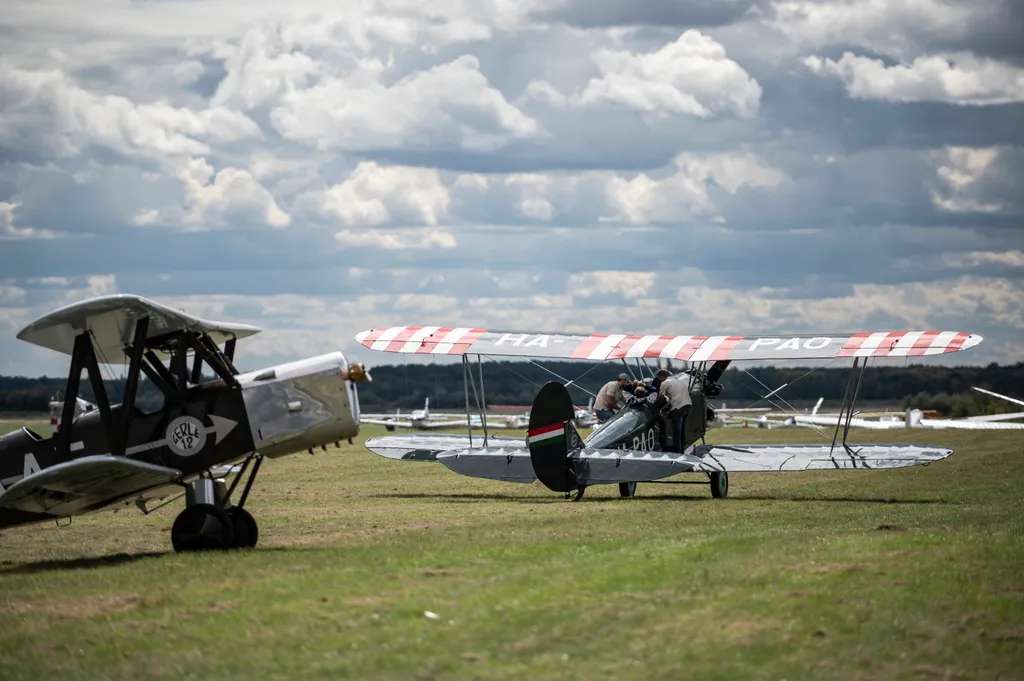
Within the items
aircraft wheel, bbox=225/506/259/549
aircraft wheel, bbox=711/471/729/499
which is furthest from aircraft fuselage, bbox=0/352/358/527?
aircraft wheel, bbox=711/471/729/499

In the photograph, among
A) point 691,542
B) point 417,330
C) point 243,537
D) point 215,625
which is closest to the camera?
point 215,625

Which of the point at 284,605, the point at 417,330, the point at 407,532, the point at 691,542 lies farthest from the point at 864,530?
the point at 417,330

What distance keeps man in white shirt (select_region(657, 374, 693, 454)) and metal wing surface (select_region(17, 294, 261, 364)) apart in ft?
28.3

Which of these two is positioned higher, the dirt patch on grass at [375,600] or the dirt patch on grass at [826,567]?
the dirt patch on grass at [375,600]

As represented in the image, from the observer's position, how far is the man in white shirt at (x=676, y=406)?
1959 centimetres

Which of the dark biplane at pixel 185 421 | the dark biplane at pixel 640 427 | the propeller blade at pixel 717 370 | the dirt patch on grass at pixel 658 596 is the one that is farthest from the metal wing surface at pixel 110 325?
the propeller blade at pixel 717 370

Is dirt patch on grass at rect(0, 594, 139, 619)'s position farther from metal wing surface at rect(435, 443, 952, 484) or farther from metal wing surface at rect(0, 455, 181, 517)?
metal wing surface at rect(435, 443, 952, 484)

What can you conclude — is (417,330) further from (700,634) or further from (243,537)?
(700,634)

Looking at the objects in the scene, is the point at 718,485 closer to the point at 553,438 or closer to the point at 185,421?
the point at 553,438

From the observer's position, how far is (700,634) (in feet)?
25.5

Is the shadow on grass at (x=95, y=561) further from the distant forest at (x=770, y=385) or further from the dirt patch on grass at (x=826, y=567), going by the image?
the distant forest at (x=770, y=385)

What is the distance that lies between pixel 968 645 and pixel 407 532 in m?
7.49

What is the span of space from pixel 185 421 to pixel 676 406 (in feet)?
31.0

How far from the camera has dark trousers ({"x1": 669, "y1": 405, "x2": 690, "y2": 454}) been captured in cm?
1958
